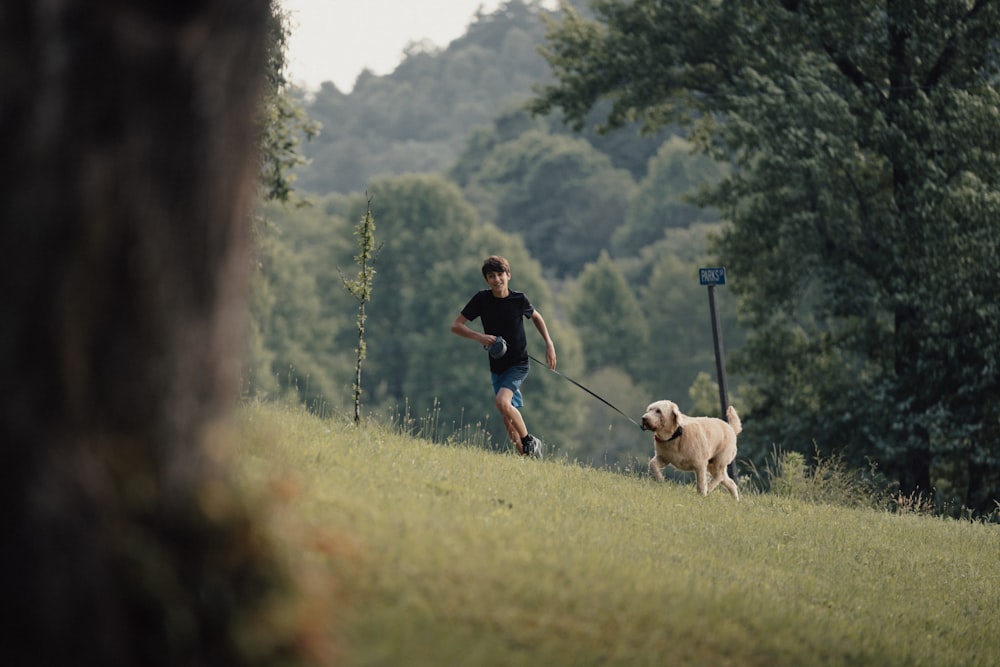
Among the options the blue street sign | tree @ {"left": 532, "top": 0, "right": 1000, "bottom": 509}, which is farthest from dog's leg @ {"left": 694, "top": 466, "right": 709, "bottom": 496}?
tree @ {"left": 532, "top": 0, "right": 1000, "bottom": 509}

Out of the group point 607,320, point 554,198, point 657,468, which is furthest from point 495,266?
point 554,198

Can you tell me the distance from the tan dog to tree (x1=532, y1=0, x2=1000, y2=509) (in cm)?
845

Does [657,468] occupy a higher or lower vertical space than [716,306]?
lower

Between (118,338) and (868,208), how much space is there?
19.2m

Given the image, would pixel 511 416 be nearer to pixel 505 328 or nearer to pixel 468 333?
pixel 505 328

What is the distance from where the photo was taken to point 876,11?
20.8m

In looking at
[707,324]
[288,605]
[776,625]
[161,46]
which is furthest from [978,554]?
[707,324]

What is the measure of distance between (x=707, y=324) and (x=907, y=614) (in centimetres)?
6480

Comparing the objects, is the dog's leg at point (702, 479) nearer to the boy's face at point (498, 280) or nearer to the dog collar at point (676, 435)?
the dog collar at point (676, 435)

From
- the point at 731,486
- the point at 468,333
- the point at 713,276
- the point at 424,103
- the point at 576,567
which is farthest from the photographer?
the point at 424,103

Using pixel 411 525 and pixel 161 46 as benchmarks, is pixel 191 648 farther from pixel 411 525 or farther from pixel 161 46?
pixel 411 525

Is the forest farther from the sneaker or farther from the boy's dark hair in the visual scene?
the boy's dark hair

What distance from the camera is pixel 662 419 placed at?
11.6m

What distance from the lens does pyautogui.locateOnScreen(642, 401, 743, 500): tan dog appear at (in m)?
11.7
